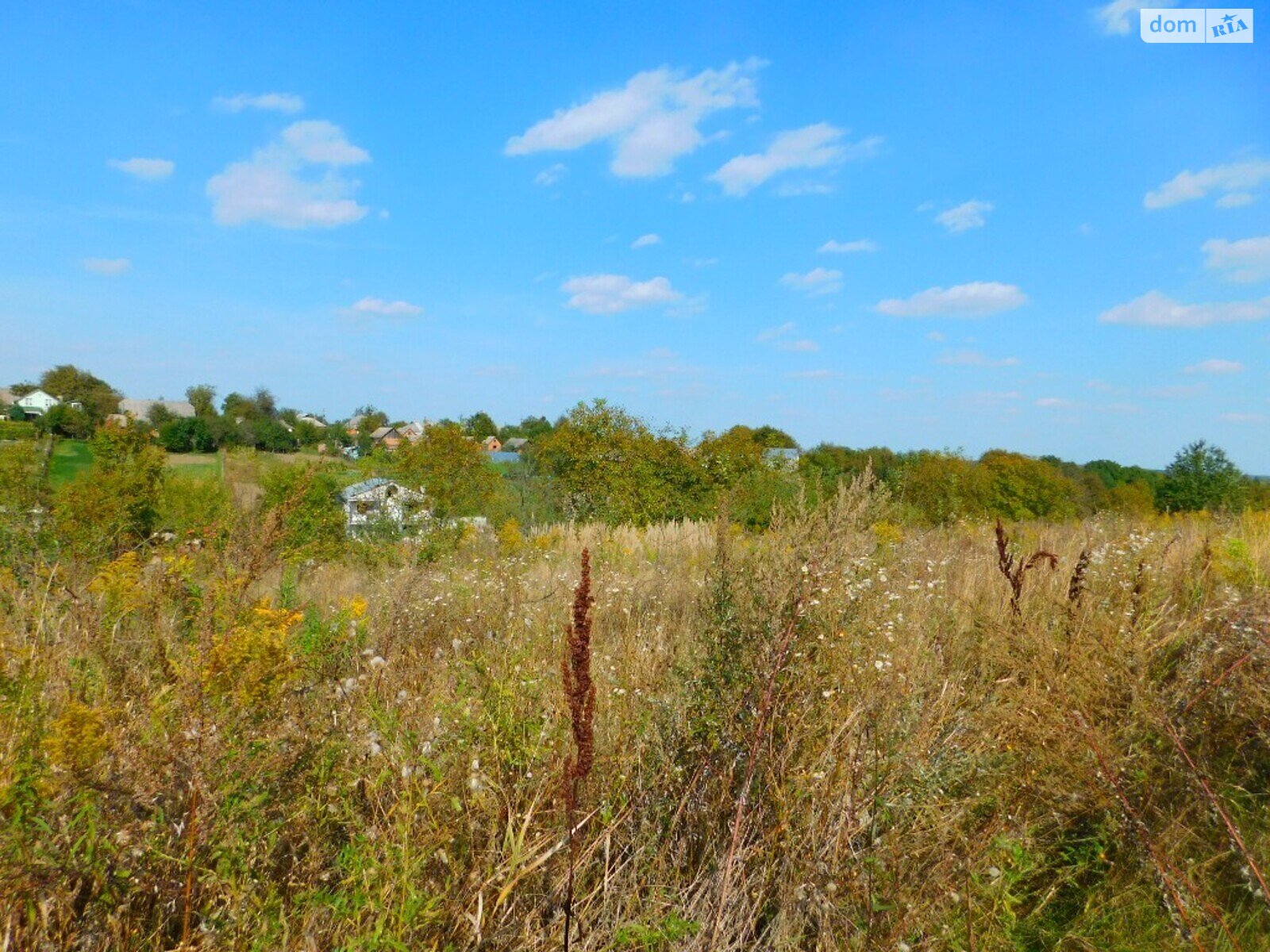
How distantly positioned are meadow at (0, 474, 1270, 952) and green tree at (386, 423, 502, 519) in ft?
46.5

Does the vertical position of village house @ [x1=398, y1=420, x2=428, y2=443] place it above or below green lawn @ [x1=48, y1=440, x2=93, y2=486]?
above

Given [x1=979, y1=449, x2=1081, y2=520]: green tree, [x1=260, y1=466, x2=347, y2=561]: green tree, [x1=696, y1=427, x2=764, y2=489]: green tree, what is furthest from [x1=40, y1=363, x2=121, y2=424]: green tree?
[x1=979, y1=449, x2=1081, y2=520]: green tree

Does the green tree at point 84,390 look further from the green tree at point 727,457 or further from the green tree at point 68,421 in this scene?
the green tree at point 727,457

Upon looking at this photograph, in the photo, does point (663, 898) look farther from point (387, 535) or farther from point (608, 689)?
point (387, 535)

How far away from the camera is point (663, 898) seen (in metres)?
2.09

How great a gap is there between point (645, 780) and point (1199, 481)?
73.1ft

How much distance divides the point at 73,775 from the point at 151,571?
65.6 inches

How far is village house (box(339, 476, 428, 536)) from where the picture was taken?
13688 millimetres

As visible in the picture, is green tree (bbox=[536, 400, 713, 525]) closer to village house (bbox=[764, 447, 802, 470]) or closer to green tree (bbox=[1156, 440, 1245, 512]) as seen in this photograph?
village house (bbox=[764, 447, 802, 470])

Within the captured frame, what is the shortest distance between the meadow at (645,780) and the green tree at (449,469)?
14180 millimetres

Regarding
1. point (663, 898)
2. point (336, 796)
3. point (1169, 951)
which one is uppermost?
point (336, 796)

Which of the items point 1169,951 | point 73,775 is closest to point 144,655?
point 73,775

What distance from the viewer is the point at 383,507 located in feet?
47.2

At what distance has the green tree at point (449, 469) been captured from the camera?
1836cm
